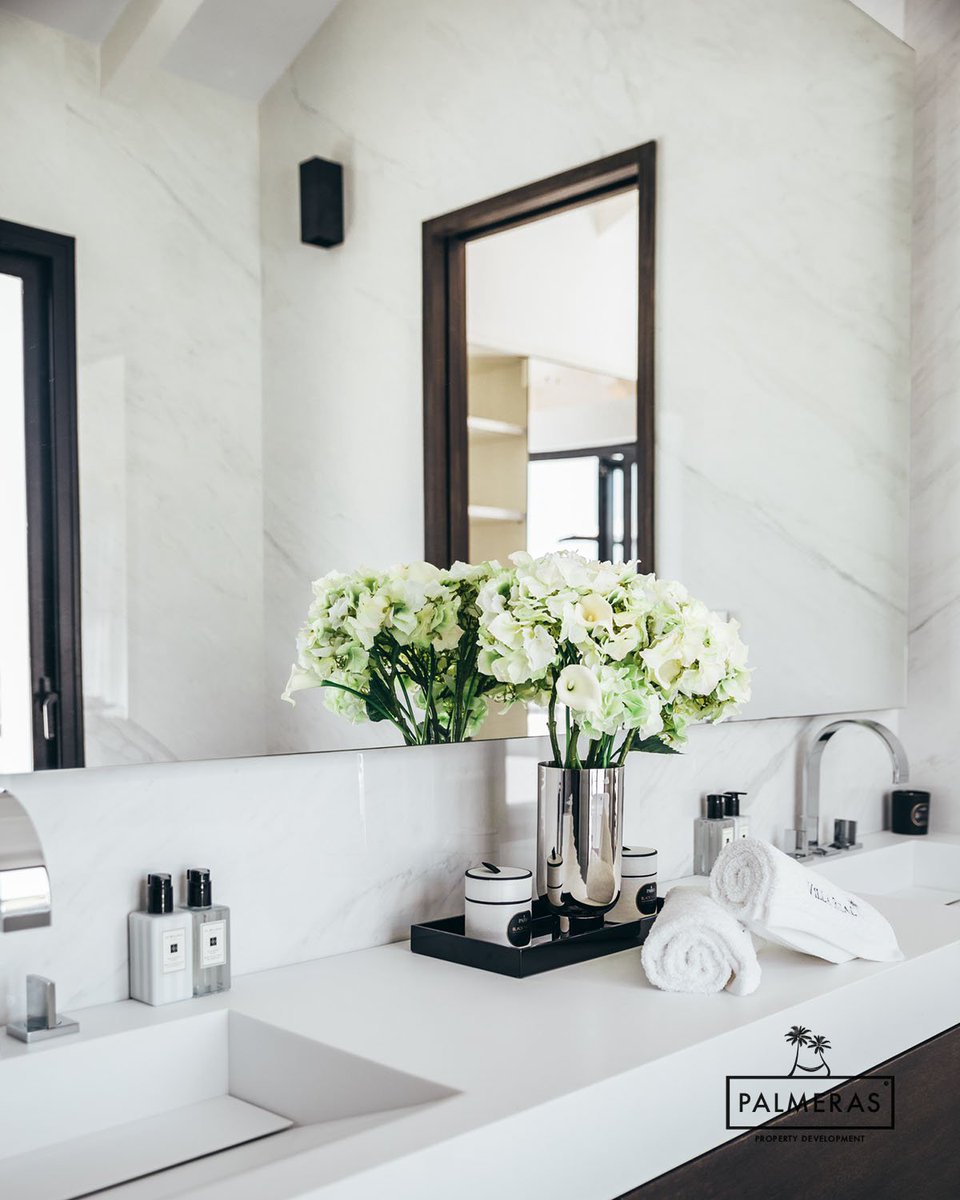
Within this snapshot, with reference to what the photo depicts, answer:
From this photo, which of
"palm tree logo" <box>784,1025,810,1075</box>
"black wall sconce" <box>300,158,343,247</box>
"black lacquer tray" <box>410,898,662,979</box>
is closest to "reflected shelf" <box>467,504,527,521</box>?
"black wall sconce" <box>300,158,343,247</box>

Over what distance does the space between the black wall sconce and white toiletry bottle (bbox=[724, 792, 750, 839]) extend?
3.52 feet

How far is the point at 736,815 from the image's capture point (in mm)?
1939

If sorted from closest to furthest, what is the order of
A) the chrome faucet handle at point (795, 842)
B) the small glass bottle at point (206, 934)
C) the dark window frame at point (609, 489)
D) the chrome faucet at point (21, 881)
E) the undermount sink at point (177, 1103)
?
the chrome faucet at point (21, 881) < the undermount sink at point (177, 1103) < the small glass bottle at point (206, 934) < the dark window frame at point (609, 489) < the chrome faucet handle at point (795, 842)

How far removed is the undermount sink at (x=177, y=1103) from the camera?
1042 mm

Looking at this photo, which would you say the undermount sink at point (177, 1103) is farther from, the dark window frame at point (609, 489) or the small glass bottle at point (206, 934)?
the dark window frame at point (609, 489)

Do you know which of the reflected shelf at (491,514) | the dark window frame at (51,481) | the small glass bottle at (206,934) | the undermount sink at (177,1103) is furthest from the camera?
the reflected shelf at (491,514)

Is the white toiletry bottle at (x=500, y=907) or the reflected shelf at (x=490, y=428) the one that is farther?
the reflected shelf at (x=490, y=428)

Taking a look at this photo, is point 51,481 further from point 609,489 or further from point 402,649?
point 609,489

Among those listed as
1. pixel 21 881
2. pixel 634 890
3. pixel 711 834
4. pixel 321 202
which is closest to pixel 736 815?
pixel 711 834

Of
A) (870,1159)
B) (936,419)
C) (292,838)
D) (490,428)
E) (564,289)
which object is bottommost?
(870,1159)

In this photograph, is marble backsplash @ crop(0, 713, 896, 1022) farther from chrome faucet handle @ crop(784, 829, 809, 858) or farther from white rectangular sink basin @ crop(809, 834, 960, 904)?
white rectangular sink basin @ crop(809, 834, 960, 904)

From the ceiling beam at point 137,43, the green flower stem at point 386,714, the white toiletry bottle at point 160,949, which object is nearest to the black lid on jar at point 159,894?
the white toiletry bottle at point 160,949

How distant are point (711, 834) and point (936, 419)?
3.63 feet

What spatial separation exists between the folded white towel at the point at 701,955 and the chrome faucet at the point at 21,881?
0.69 metres
